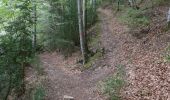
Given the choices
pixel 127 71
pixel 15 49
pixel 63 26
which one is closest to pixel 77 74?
pixel 127 71

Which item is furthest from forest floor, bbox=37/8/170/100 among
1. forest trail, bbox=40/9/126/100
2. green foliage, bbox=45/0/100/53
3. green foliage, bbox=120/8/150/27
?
green foliage, bbox=45/0/100/53

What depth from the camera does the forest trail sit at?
43.1 ft

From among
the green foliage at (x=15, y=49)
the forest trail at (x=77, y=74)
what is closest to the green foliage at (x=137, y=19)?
the forest trail at (x=77, y=74)

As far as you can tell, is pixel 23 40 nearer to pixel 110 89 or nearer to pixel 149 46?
pixel 110 89

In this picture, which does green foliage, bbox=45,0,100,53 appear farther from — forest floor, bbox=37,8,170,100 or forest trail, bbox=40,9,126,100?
forest floor, bbox=37,8,170,100

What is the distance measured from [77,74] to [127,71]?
15.1 feet

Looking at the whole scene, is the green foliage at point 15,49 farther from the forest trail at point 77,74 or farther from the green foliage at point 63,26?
the green foliage at point 63,26

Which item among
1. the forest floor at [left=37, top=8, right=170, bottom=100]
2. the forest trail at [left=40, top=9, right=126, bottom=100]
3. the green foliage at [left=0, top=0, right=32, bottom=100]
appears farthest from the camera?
the forest trail at [left=40, top=9, right=126, bottom=100]

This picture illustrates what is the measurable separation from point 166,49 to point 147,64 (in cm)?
122

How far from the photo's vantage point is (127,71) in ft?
42.0

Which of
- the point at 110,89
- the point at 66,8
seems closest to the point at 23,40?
the point at 110,89

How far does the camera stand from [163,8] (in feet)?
73.5

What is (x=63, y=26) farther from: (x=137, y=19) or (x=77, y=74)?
(x=77, y=74)

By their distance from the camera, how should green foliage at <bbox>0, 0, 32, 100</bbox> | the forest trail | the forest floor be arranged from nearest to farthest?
the forest floor → green foliage at <bbox>0, 0, 32, 100</bbox> → the forest trail
